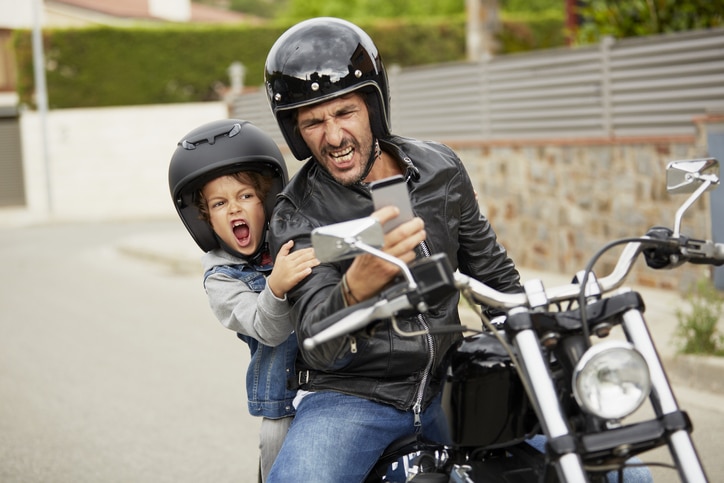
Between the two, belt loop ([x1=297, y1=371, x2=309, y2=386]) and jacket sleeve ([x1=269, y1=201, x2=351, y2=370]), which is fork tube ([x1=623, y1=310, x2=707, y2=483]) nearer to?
jacket sleeve ([x1=269, y1=201, x2=351, y2=370])

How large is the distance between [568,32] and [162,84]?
63.9ft

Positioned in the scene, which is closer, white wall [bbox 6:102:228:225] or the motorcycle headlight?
the motorcycle headlight

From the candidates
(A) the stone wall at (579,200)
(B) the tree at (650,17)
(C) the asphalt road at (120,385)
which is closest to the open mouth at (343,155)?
(C) the asphalt road at (120,385)

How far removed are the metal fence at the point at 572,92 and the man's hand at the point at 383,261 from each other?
696cm

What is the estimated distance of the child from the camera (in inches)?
124

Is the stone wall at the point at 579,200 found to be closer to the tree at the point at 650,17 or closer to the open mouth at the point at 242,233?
the tree at the point at 650,17

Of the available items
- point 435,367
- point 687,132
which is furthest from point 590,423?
point 687,132

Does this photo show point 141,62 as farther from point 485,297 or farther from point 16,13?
point 485,297

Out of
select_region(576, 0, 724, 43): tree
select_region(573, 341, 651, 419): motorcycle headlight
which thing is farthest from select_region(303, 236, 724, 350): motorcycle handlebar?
select_region(576, 0, 724, 43): tree

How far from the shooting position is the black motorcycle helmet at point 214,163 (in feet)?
10.8

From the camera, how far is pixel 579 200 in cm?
1045

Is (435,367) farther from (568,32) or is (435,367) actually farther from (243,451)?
(568,32)

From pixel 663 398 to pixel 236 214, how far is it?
5.22 feet

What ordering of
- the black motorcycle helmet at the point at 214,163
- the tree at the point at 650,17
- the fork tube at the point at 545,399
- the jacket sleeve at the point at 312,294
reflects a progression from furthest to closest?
the tree at the point at 650,17, the black motorcycle helmet at the point at 214,163, the jacket sleeve at the point at 312,294, the fork tube at the point at 545,399
